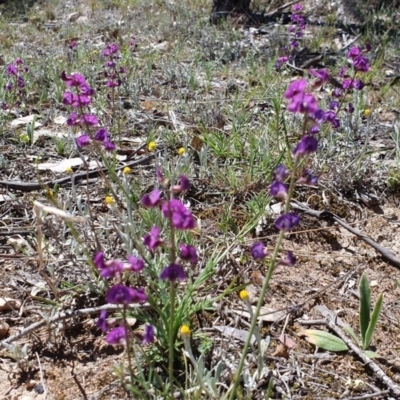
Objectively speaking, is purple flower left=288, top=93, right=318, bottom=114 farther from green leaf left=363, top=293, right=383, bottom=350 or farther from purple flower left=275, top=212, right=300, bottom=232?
green leaf left=363, top=293, right=383, bottom=350

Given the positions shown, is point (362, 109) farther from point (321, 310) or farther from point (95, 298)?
point (95, 298)

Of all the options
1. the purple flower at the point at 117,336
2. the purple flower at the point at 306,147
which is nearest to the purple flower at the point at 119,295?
the purple flower at the point at 117,336

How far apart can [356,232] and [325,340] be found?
88 cm

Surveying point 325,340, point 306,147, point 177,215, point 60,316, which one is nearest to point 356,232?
point 325,340

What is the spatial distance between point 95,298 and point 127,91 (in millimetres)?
2774

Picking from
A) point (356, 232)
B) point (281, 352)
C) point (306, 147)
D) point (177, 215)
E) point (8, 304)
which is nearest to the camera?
point (177, 215)

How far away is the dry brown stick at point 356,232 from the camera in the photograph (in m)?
2.59

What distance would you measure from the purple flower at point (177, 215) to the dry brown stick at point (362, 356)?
43.4 inches

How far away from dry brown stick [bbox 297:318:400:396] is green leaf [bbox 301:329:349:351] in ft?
0.11

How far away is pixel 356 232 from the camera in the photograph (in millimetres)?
2725

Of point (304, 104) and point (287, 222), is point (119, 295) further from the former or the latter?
point (304, 104)

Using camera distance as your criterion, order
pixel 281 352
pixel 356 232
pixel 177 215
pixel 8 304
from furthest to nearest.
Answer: pixel 356 232
pixel 8 304
pixel 281 352
pixel 177 215

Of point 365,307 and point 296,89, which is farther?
point 365,307

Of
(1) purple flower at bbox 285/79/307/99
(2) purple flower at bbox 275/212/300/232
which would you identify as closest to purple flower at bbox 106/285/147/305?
(2) purple flower at bbox 275/212/300/232
